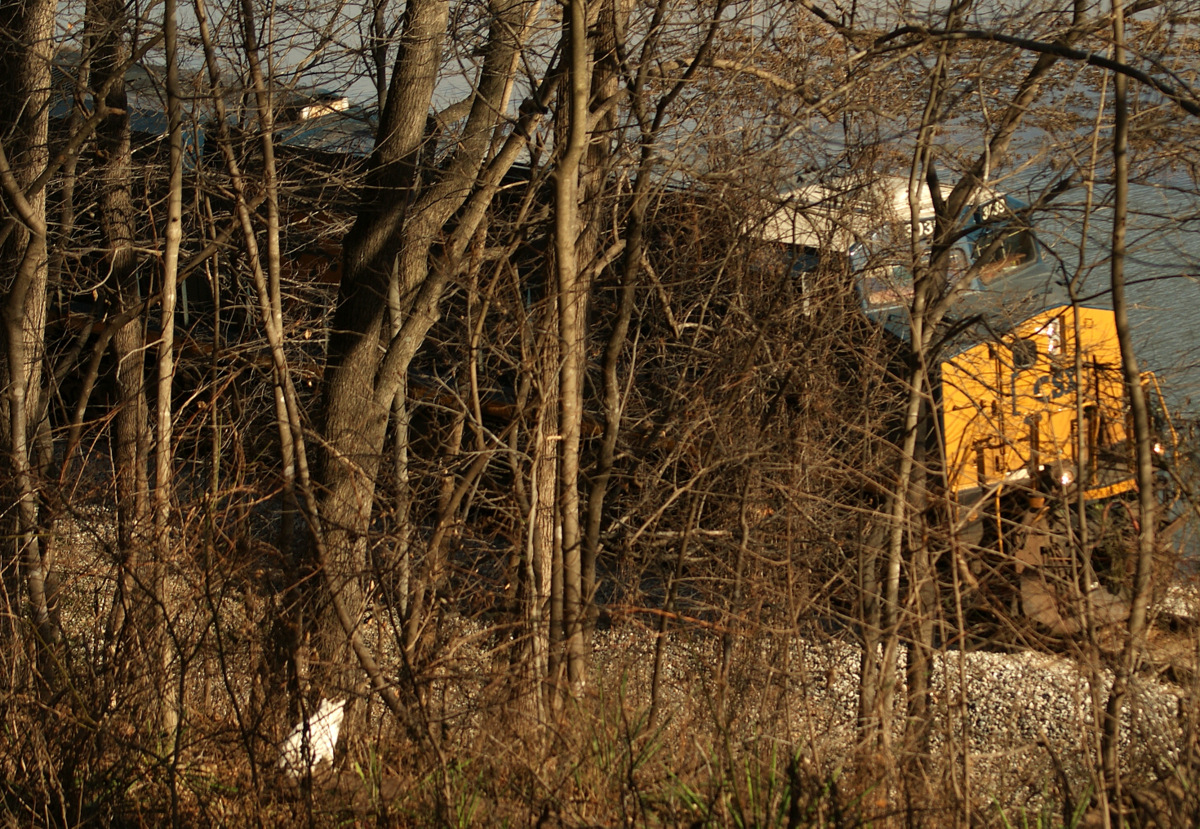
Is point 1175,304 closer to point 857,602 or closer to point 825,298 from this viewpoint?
point 825,298

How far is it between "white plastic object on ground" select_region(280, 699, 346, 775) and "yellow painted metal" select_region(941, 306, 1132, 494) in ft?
12.3

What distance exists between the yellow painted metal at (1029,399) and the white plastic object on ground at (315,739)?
3.76 m

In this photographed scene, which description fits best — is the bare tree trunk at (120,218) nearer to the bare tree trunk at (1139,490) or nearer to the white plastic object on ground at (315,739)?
the white plastic object on ground at (315,739)

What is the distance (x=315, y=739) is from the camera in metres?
4.37

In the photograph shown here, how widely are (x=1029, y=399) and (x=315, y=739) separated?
6.10 m

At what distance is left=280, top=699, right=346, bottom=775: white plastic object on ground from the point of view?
413 cm

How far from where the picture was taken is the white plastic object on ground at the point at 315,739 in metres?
4.13

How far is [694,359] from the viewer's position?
26.1 feet

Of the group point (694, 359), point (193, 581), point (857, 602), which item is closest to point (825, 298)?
point (694, 359)

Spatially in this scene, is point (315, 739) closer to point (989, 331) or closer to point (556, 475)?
point (556, 475)

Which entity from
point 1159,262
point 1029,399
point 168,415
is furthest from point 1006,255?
point 168,415

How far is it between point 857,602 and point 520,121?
3.42 meters

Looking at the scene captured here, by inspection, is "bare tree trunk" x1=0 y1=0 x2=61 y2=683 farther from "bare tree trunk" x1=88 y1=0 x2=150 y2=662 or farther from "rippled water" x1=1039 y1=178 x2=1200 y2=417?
"rippled water" x1=1039 y1=178 x2=1200 y2=417

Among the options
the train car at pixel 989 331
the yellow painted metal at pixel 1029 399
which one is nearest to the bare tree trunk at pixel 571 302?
the train car at pixel 989 331
